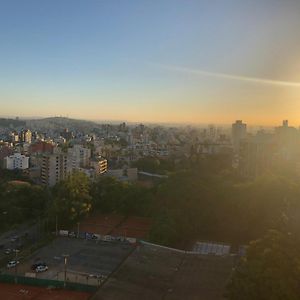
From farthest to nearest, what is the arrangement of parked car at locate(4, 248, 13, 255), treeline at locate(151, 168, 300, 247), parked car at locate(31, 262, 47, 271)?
treeline at locate(151, 168, 300, 247)
parked car at locate(4, 248, 13, 255)
parked car at locate(31, 262, 47, 271)

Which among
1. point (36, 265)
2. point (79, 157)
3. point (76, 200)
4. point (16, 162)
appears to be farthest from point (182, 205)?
point (16, 162)

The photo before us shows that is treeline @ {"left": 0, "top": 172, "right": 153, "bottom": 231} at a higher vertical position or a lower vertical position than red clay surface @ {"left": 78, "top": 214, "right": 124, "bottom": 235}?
higher

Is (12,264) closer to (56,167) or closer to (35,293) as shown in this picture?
(35,293)

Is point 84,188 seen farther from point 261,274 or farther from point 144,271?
point 261,274

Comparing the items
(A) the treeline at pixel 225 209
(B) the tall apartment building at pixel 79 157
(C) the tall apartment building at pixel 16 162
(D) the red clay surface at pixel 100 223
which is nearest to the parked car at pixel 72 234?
(D) the red clay surface at pixel 100 223

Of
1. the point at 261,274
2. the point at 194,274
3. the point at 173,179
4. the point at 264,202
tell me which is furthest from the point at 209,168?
the point at 261,274

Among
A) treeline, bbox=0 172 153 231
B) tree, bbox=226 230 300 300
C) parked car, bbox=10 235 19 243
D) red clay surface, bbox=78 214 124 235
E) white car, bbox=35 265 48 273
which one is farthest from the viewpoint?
treeline, bbox=0 172 153 231

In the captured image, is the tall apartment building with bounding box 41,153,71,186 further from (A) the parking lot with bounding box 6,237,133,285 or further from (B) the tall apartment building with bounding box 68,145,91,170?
(A) the parking lot with bounding box 6,237,133,285

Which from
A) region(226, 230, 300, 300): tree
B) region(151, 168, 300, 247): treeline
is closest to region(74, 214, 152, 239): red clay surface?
region(151, 168, 300, 247): treeline

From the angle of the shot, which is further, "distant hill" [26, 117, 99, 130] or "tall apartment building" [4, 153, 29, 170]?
"distant hill" [26, 117, 99, 130]
